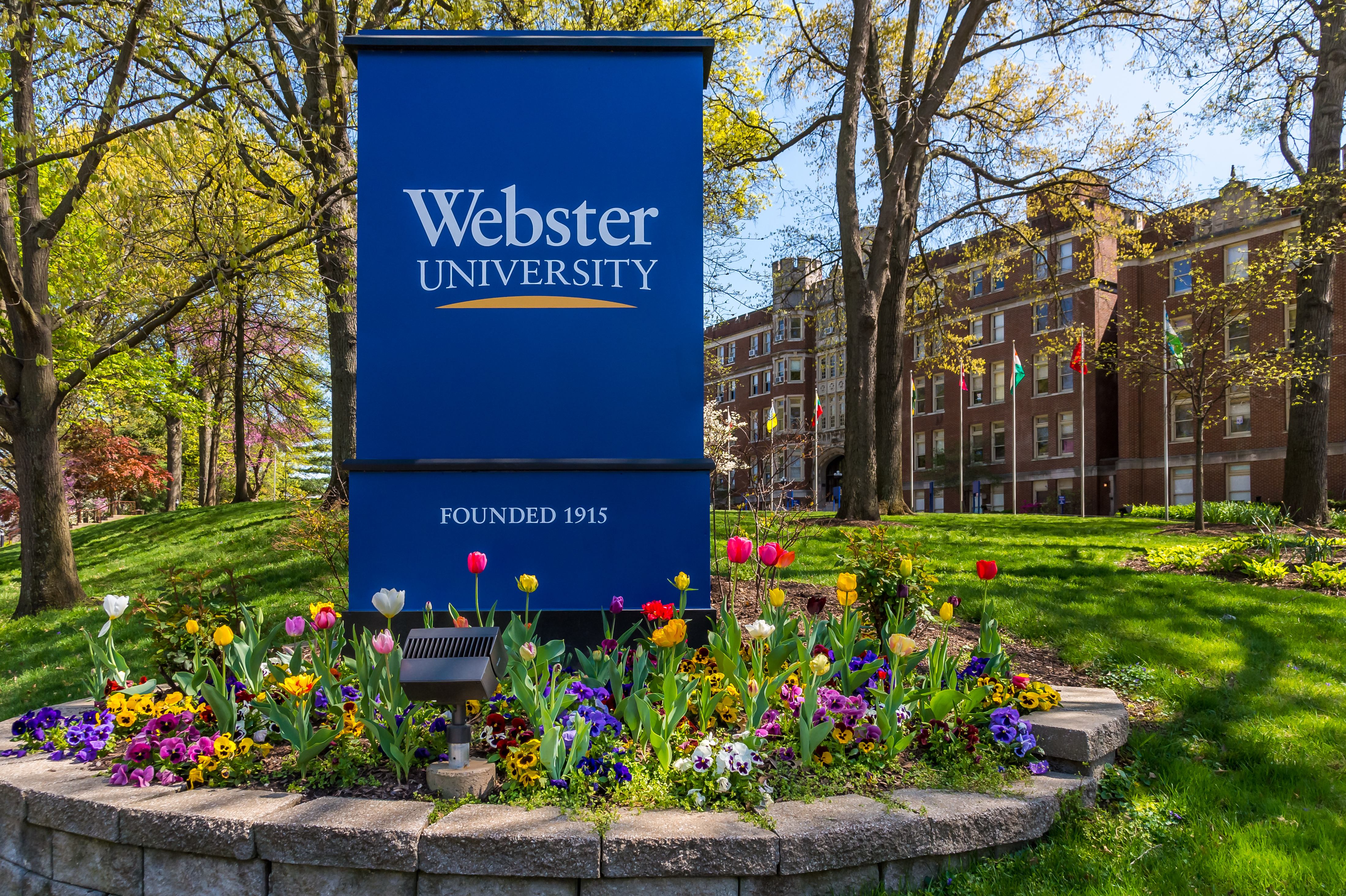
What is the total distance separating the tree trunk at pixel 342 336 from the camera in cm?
1033

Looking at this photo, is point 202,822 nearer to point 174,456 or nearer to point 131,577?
point 131,577

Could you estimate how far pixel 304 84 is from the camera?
458 inches

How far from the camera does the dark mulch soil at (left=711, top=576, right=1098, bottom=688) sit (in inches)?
191

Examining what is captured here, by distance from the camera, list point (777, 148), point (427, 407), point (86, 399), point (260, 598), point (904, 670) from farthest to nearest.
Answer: point (86, 399)
point (777, 148)
point (260, 598)
point (427, 407)
point (904, 670)

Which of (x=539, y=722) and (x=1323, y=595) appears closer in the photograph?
(x=539, y=722)

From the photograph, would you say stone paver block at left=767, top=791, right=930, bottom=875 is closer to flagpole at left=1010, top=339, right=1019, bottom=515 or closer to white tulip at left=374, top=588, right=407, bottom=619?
white tulip at left=374, top=588, right=407, bottom=619

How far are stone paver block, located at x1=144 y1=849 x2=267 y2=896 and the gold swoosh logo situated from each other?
2.44m

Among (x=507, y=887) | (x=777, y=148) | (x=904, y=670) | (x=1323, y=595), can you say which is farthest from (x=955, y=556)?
(x=777, y=148)

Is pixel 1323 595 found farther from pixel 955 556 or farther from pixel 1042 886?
pixel 1042 886

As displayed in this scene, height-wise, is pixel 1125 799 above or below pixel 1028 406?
below

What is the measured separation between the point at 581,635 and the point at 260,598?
5.10 metres

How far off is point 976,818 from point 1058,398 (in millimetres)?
36795

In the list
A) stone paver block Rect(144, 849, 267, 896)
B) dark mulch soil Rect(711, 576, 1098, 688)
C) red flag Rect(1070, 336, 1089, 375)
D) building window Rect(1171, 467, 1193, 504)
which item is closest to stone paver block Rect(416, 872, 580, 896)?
stone paver block Rect(144, 849, 267, 896)

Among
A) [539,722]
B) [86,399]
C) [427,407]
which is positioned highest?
[86,399]
